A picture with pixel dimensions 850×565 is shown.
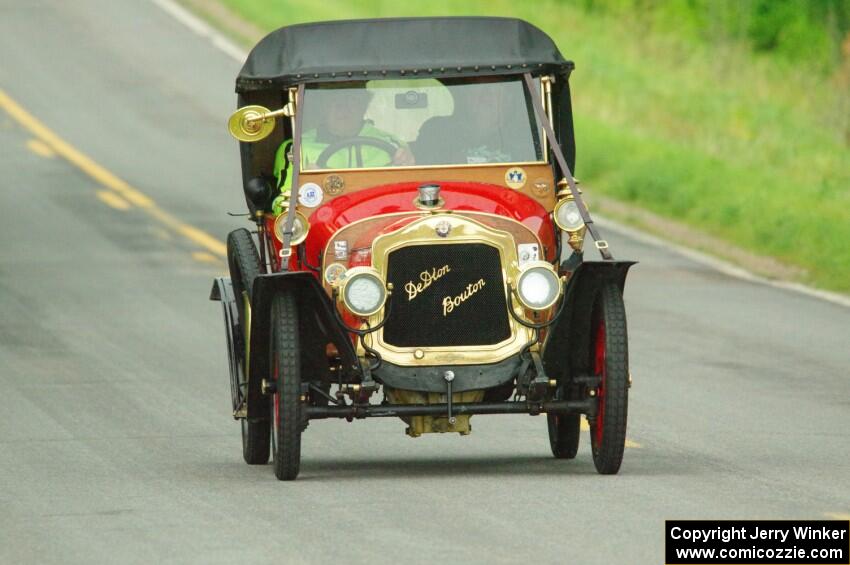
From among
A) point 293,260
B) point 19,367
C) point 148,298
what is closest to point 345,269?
point 293,260

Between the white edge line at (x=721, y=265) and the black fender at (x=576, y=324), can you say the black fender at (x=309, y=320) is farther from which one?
the white edge line at (x=721, y=265)

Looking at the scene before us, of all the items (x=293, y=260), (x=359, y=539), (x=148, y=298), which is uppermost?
(x=293, y=260)

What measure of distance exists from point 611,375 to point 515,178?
1.67 meters

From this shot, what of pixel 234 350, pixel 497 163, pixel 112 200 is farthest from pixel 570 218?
pixel 112 200

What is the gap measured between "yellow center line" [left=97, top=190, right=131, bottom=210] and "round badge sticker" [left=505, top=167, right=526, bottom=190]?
15.8 meters

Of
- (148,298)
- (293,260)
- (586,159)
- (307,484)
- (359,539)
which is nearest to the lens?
(359,539)

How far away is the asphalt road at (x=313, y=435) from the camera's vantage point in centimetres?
853

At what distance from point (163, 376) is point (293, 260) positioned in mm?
4712

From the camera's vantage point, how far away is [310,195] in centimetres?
1095

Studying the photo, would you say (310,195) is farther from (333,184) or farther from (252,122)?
(252,122)

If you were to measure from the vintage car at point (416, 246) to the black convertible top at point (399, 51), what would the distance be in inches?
0.5

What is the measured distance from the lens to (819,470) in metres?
10.5

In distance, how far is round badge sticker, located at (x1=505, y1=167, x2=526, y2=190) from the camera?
1113cm

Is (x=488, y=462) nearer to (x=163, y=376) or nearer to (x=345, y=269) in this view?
(x=345, y=269)
